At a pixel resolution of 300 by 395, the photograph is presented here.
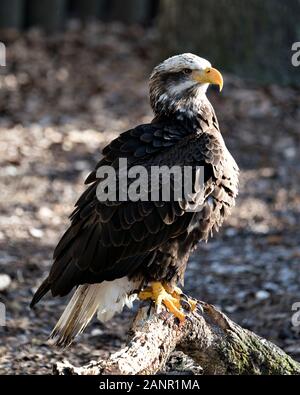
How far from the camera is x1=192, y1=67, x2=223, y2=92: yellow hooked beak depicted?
4992 mm

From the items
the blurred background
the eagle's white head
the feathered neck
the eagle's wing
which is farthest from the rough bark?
the eagle's white head

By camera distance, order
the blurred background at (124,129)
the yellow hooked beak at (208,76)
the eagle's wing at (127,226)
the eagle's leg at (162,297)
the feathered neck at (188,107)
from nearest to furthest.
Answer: the eagle's leg at (162,297) < the eagle's wing at (127,226) < the yellow hooked beak at (208,76) < the feathered neck at (188,107) < the blurred background at (124,129)

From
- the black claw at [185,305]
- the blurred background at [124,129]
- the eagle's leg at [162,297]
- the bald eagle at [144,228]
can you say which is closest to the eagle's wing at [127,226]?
the bald eagle at [144,228]

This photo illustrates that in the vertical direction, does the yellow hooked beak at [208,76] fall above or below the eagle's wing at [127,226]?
above

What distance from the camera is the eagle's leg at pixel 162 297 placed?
4582mm

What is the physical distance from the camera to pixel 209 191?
193 inches

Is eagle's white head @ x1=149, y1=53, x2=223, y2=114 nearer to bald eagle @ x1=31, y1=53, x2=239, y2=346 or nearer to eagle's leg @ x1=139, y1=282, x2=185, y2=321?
bald eagle @ x1=31, y1=53, x2=239, y2=346

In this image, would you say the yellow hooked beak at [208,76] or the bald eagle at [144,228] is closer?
the bald eagle at [144,228]

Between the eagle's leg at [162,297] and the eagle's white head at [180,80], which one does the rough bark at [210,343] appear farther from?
the eagle's white head at [180,80]

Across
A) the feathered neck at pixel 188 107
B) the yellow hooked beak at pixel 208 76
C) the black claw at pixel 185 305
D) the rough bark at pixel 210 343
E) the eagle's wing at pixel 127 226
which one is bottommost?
the rough bark at pixel 210 343

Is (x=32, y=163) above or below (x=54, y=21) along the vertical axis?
below

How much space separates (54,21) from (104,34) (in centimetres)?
75
